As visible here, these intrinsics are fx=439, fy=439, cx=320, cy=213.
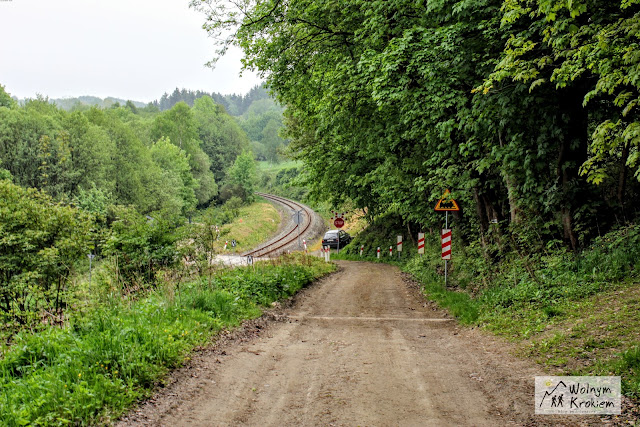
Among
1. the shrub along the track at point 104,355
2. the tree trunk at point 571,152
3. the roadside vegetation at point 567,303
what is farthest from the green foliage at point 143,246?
the tree trunk at point 571,152

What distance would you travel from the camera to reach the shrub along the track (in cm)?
402

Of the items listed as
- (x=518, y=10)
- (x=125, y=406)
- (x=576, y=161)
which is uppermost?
(x=518, y=10)

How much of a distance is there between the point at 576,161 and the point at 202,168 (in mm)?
71016

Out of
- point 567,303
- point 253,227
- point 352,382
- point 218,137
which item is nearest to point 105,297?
point 352,382

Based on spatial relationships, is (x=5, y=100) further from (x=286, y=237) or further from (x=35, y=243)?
(x=35, y=243)

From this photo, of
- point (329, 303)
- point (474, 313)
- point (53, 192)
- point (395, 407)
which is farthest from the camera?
point (53, 192)

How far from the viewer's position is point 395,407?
4281 mm

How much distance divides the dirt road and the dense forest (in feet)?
9.80

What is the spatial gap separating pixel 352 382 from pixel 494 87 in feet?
22.0

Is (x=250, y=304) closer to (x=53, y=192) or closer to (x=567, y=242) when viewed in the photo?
(x=567, y=242)

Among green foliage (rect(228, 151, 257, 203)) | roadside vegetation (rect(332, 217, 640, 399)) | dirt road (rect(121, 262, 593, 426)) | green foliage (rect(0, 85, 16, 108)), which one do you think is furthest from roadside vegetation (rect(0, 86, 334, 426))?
green foliage (rect(228, 151, 257, 203))

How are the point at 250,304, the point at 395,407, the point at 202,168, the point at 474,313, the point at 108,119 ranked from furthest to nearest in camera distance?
the point at 202,168
the point at 108,119
the point at 250,304
the point at 474,313
the point at 395,407

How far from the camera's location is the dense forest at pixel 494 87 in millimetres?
6430

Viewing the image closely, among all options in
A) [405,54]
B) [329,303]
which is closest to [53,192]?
[329,303]
